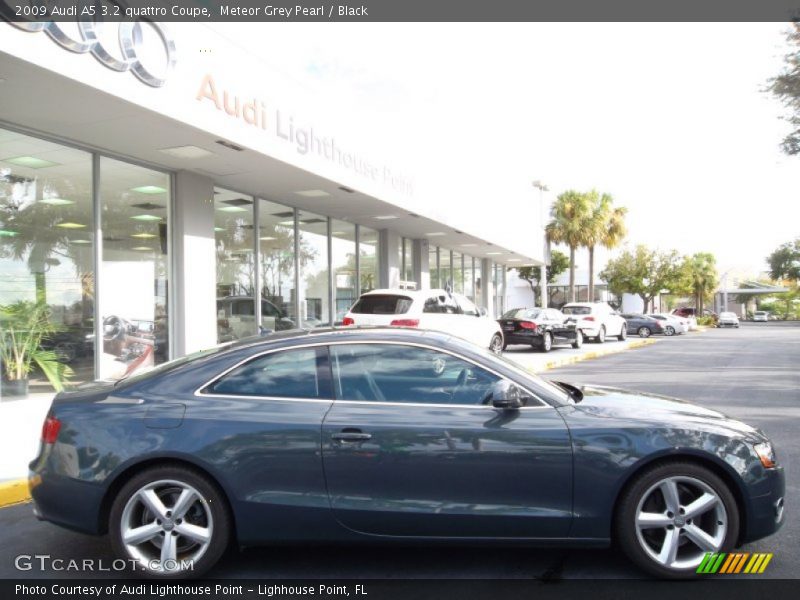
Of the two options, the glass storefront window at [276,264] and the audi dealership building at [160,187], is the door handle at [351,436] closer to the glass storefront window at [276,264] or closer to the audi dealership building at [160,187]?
the audi dealership building at [160,187]

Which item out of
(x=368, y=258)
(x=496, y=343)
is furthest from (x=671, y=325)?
(x=368, y=258)

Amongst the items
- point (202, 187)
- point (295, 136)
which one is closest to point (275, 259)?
point (202, 187)

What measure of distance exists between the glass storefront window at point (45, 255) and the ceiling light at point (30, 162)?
0.04 feet

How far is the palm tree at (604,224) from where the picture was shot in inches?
1385

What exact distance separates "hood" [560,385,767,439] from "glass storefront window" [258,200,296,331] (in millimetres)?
10132

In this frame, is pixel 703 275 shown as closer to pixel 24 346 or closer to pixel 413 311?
pixel 413 311

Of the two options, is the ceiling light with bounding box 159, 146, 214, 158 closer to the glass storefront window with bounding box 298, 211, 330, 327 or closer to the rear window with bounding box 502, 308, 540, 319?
the glass storefront window with bounding box 298, 211, 330, 327

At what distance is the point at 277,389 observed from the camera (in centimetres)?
374

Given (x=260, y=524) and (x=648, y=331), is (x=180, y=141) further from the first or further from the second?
(x=648, y=331)

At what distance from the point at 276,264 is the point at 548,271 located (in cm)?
4585

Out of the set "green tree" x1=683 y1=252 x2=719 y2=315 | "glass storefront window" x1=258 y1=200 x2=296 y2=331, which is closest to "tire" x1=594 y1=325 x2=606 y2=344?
"glass storefront window" x1=258 y1=200 x2=296 y2=331

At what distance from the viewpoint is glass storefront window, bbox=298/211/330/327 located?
1488 cm

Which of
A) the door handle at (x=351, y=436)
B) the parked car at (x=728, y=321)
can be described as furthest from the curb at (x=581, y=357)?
the parked car at (x=728, y=321)

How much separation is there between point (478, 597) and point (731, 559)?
152cm
